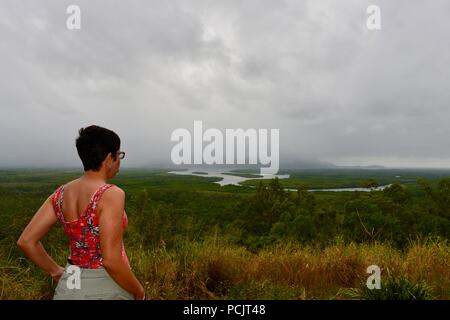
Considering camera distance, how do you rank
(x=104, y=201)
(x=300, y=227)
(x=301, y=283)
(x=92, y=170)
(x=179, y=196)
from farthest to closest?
(x=179, y=196) < (x=300, y=227) < (x=301, y=283) < (x=92, y=170) < (x=104, y=201)

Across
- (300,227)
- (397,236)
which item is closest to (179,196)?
(300,227)

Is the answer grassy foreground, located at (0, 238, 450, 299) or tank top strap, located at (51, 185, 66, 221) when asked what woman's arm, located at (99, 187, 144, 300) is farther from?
grassy foreground, located at (0, 238, 450, 299)

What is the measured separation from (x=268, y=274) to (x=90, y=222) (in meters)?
3.53

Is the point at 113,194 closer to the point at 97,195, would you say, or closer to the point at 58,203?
the point at 97,195

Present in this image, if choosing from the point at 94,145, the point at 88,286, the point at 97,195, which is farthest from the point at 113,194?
the point at 88,286

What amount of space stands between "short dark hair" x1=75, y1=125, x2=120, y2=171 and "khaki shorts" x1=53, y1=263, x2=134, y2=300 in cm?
70

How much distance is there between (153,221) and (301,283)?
34.5 ft

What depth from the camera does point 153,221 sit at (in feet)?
47.2

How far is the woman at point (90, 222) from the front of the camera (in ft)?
6.95

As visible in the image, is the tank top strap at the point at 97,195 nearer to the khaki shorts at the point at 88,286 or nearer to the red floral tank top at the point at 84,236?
the red floral tank top at the point at 84,236

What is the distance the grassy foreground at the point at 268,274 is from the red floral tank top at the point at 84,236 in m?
2.23

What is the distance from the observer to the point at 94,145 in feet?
7.15

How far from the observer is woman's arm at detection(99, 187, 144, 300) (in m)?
2.02
